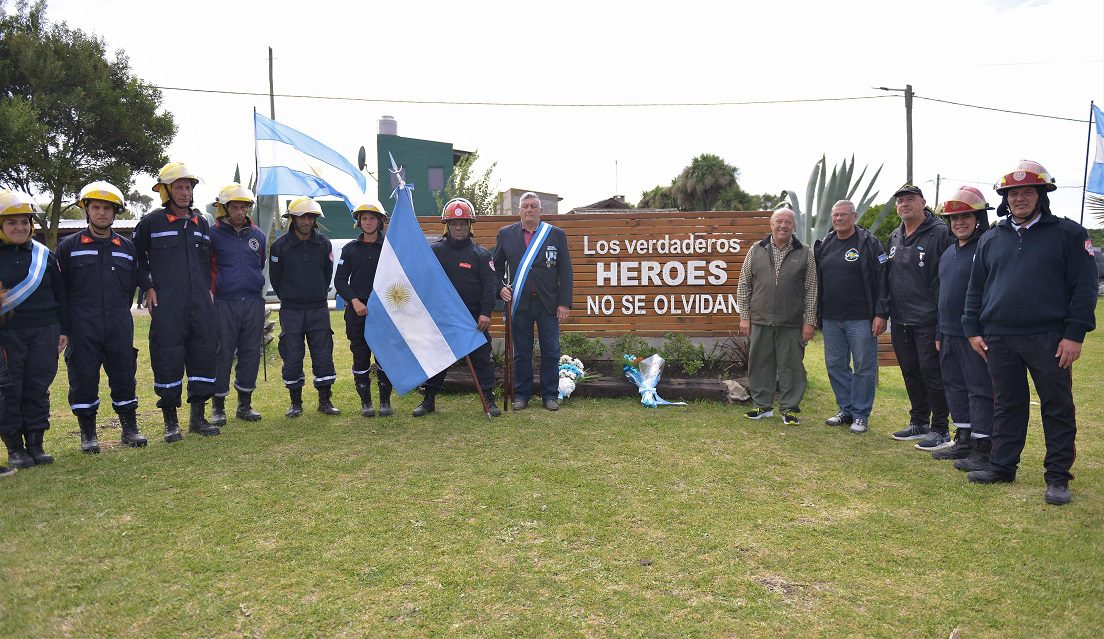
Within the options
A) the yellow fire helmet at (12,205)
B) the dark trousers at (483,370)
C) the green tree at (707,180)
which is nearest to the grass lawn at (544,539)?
the dark trousers at (483,370)

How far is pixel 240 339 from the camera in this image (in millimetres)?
6023

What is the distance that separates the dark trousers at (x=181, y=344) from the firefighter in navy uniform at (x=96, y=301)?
7.8 inches

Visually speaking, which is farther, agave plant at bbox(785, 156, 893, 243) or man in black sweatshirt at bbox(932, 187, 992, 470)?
agave plant at bbox(785, 156, 893, 243)

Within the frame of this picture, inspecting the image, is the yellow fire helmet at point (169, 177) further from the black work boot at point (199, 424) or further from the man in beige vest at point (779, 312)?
the man in beige vest at point (779, 312)

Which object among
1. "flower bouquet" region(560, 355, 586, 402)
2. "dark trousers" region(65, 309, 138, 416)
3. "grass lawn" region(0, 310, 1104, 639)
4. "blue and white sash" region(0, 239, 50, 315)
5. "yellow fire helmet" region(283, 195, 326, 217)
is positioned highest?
"yellow fire helmet" region(283, 195, 326, 217)

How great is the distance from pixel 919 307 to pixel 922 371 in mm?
495

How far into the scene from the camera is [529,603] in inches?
109

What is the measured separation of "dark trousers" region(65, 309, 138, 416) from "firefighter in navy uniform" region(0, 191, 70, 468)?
0.12 metres

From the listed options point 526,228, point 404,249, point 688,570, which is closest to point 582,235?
point 526,228

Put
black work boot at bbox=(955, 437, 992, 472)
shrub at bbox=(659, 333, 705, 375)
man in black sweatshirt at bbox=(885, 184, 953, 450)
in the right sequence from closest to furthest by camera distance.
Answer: black work boot at bbox=(955, 437, 992, 472)
man in black sweatshirt at bbox=(885, 184, 953, 450)
shrub at bbox=(659, 333, 705, 375)

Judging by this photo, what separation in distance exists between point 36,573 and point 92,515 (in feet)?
2.46

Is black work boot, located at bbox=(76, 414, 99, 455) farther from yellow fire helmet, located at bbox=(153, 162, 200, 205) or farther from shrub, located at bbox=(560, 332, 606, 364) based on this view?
shrub, located at bbox=(560, 332, 606, 364)

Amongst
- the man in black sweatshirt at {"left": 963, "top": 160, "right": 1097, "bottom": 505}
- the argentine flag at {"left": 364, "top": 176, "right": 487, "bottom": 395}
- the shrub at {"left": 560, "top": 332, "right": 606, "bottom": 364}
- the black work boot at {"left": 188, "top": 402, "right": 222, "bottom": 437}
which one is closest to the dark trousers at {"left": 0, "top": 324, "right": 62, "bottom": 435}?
the black work boot at {"left": 188, "top": 402, "right": 222, "bottom": 437}

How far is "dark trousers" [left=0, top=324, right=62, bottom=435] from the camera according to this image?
4.57 m
